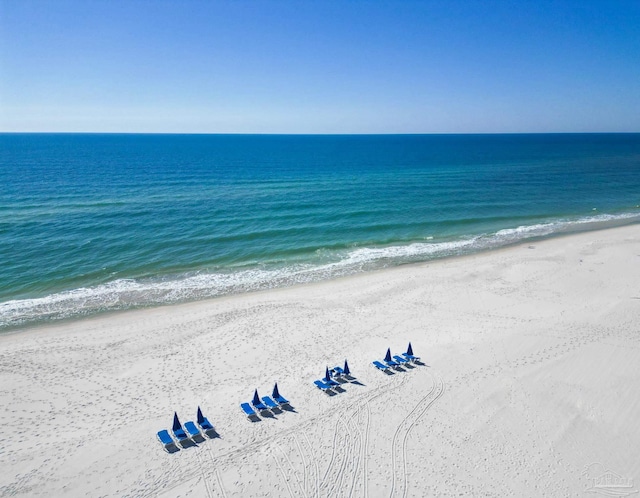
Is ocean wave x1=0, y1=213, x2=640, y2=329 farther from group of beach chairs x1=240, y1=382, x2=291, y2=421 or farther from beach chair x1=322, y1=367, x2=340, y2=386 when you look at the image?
group of beach chairs x1=240, y1=382, x2=291, y2=421

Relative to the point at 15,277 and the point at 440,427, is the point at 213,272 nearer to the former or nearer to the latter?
the point at 15,277

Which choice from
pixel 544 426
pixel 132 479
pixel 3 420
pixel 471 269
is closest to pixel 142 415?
pixel 132 479

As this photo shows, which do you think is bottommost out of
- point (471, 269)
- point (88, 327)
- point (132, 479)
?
point (132, 479)

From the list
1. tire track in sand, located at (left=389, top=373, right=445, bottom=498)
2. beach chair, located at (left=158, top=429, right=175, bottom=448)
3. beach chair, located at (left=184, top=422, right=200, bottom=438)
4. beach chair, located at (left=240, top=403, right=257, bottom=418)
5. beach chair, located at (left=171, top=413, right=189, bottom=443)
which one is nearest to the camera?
tire track in sand, located at (left=389, top=373, right=445, bottom=498)


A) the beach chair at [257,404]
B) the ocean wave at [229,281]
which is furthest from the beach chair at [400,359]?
the ocean wave at [229,281]

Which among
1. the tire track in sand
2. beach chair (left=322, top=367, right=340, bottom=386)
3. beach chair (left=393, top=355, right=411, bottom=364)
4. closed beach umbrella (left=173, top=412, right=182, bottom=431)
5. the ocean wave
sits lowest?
the tire track in sand

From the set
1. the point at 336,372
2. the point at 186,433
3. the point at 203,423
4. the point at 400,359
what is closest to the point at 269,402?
the point at 203,423

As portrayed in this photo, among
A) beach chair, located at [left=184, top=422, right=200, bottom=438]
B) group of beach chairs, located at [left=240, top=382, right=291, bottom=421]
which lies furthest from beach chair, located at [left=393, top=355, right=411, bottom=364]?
beach chair, located at [left=184, top=422, right=200, bottom=438]
